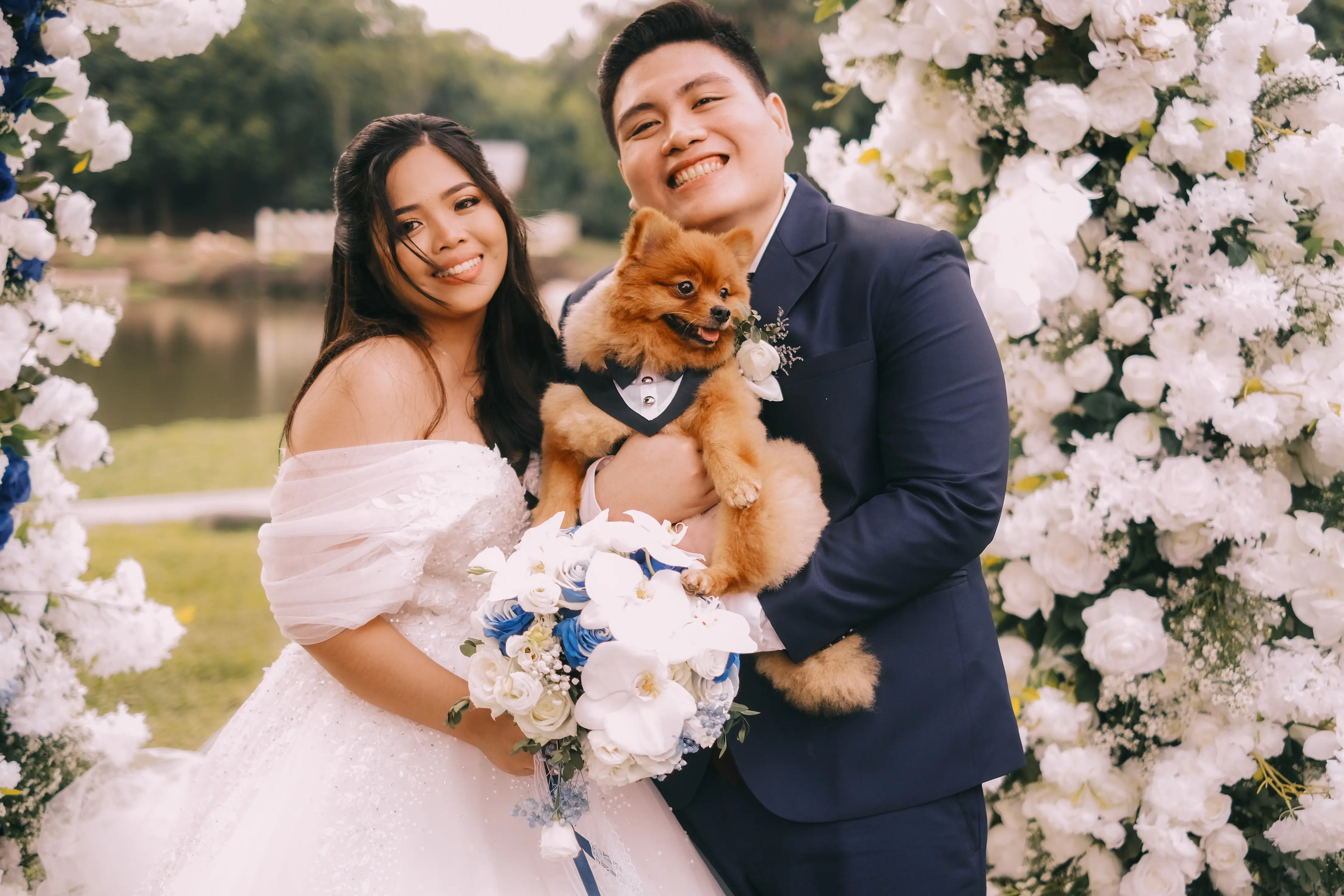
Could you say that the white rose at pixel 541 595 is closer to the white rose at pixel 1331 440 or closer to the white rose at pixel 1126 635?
the white rose at pixel 1126 635

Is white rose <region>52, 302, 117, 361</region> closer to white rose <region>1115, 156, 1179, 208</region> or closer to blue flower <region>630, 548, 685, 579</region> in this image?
blue flower <region>630, 548, 685, 579</region>

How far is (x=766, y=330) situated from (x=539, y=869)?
4.53 ft

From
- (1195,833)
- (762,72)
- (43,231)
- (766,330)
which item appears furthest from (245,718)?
(1195,833)

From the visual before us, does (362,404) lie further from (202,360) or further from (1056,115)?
(202,360)

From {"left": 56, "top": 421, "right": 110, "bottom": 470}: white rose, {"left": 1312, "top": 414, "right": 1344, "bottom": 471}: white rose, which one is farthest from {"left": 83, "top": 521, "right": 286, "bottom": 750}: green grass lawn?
{"left": 1312, "top": 414, "right": 1344, "bottom": 471}: white rose

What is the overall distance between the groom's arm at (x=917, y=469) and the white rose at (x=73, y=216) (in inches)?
89.3

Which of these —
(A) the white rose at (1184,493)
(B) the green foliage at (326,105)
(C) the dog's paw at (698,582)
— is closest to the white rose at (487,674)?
(C) the dog's paw at (698,582)

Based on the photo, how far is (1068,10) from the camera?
2.41 meters

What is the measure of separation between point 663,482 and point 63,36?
1.99 metres

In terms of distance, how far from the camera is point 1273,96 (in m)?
2.43

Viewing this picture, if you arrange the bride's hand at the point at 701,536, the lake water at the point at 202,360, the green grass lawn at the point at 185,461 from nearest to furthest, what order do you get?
the bride's hand at the point at 701,536, the green grass lawn at the point at 185,461, the lake water at the point at 202,360

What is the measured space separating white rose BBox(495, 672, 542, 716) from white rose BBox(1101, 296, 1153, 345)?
1933mm

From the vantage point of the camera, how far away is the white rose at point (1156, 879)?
98.7 inches

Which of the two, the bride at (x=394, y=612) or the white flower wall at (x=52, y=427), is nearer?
the bride at (x=394, y=612)
